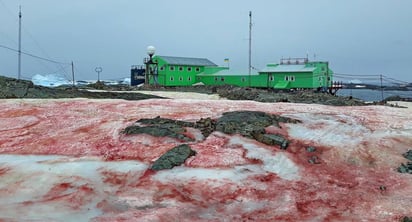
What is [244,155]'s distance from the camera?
465 inches

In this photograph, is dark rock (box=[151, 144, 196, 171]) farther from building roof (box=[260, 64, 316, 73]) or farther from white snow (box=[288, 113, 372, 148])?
building roof (box=[260, 64, 316, 73])

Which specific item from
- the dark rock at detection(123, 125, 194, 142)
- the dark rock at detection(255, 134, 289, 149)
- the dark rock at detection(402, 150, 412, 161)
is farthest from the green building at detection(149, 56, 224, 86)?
the dark rock at detection(402, 150, 412, 161)

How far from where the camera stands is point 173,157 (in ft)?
37.7

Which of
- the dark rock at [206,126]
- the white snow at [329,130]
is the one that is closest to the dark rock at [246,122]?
the dark rock at [206,126]

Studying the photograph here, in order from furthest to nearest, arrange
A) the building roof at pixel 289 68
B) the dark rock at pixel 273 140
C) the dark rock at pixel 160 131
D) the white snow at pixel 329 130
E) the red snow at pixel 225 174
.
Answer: the building roof at pixel 289 68
the dark rock at pixel 160 131
the white snow at pixel 329 130
the dark rock at pixel 273 140
the red snow at pixel 225 174

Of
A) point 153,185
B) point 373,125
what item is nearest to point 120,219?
point 153,185

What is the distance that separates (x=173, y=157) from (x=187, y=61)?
170ft

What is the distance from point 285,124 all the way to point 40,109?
10.9 metres

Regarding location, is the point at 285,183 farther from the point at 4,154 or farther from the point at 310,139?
the point at 4,154

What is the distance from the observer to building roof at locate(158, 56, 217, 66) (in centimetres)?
5941

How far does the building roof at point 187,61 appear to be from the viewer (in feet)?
195

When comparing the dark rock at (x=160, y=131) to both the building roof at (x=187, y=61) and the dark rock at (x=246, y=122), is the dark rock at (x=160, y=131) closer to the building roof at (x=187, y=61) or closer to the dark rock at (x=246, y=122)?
the dark rock at (x=246, y=122)

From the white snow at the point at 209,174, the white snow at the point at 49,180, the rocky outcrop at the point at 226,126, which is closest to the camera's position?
the white snow at the point at 49,180

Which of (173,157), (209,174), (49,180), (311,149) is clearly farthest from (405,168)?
(49,180)
